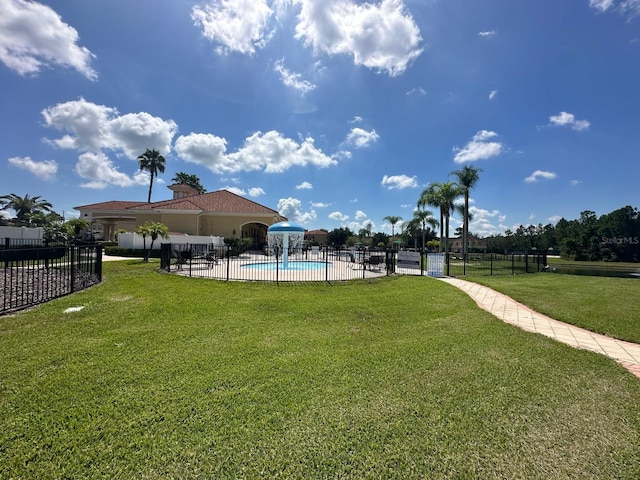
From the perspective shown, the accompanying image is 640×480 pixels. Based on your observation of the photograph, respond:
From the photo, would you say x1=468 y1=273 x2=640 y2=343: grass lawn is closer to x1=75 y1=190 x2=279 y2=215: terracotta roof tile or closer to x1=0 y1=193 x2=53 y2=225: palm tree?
x1=75 y1=190 x2=279 y2=215: terracotta roof tile

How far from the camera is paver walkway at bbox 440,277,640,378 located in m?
4.68

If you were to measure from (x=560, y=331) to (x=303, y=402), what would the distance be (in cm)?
610

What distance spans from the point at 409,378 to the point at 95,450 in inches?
129

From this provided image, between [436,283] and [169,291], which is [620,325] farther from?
[169,291]

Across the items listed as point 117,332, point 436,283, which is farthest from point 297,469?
point 436,283

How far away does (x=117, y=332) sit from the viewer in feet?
16.4

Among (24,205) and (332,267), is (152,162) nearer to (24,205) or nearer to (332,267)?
(24,205)

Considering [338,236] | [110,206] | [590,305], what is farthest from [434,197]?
[338,236]

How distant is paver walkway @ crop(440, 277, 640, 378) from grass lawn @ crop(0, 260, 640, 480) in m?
0.49

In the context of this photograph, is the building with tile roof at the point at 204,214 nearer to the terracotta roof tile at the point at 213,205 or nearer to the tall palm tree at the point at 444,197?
the terracotta roof tile at the point at 213,205

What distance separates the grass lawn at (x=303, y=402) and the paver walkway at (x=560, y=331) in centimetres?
49

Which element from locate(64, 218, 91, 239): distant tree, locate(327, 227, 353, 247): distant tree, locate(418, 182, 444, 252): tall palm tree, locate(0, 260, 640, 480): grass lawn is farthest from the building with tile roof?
locate(327, 227, 353, 247): distant tree

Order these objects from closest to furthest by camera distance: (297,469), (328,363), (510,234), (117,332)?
(297,469) → (328,363) → (117,332) → (510,234)

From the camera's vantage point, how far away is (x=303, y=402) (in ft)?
9.77
